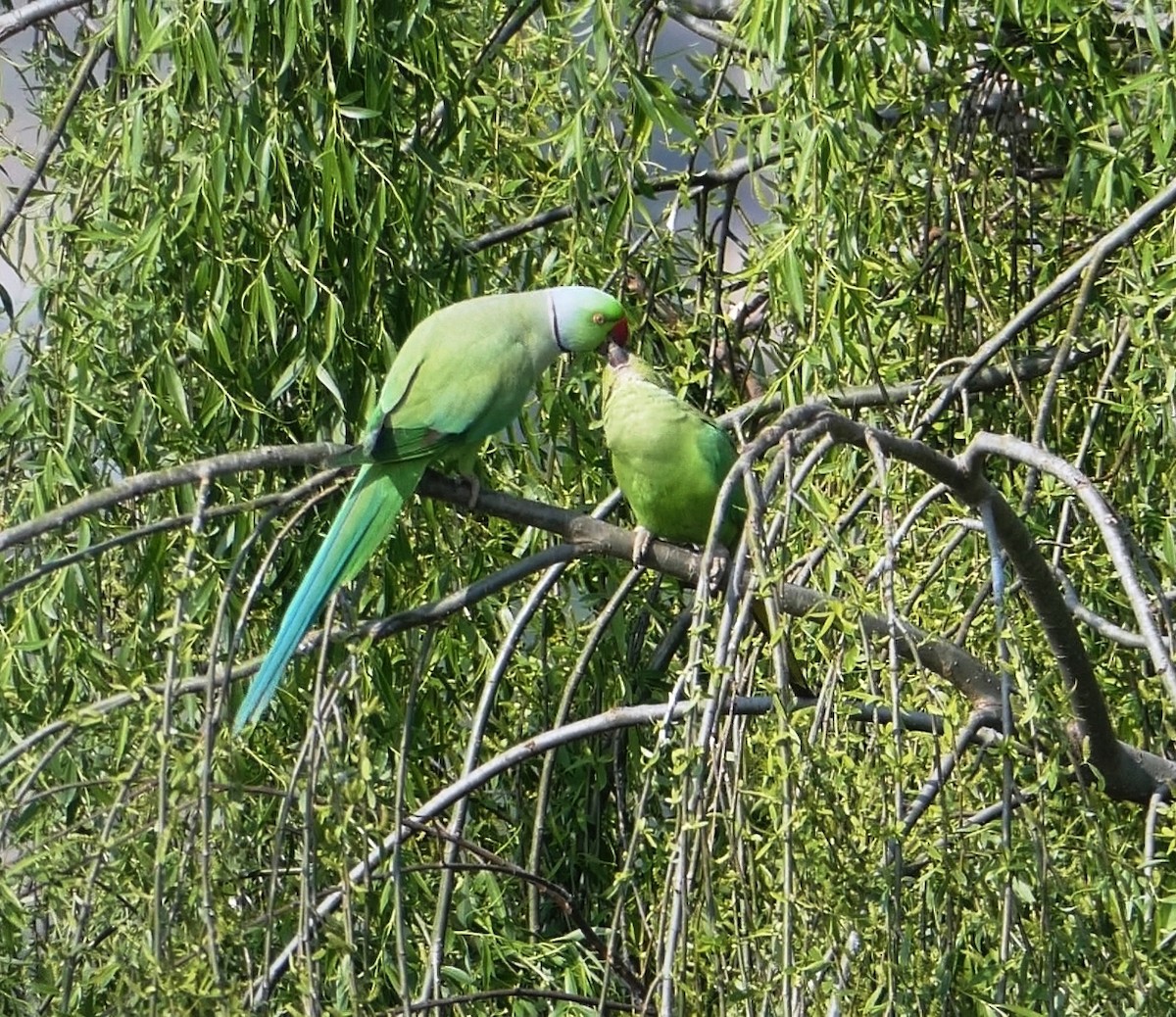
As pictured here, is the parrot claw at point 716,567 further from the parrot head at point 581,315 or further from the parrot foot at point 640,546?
the parrot head at point 581,315

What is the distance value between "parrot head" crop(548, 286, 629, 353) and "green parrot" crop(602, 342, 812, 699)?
13 centimetres

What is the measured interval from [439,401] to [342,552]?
0.96ft

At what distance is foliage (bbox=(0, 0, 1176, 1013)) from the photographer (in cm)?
165

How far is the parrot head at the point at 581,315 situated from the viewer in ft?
8.00

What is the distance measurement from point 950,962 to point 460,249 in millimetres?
1367

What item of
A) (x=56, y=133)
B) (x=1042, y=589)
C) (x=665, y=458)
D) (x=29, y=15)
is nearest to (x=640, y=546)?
(x=665, y=458)

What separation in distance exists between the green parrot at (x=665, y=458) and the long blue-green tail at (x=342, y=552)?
323mm

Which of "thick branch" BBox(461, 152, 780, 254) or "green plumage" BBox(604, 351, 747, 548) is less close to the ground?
"thick branch" BBox(461, 152, 780, 254)

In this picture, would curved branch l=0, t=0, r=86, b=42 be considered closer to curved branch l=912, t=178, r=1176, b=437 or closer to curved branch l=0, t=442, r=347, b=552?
curved branch l=0, t=442, r=347, b=552

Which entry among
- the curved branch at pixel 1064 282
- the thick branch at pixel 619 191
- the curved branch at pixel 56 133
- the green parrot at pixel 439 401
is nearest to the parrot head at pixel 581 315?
the green parrot at pixel 439 401

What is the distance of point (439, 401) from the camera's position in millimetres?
2168

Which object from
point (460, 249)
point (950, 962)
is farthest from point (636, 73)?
point (950, 962)

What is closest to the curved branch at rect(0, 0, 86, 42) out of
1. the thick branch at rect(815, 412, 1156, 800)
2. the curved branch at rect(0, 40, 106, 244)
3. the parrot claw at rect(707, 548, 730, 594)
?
the curved branch at rect(0, 40, 106, 244)

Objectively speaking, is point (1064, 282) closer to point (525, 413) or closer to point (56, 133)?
point (525, 413)
